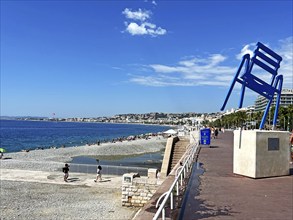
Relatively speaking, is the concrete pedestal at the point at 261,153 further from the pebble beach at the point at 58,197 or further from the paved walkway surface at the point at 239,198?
the pebble beach at the point at 58,197

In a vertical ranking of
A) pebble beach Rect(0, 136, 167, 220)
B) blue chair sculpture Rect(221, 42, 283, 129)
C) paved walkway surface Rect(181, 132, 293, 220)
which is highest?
blue chair sculpture Rect(221, 42, 283, 129)

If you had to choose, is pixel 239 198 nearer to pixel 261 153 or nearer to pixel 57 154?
pixel 261 153

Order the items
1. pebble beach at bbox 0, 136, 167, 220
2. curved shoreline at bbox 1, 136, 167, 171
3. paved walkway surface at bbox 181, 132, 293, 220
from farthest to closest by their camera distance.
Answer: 1. curved shoreline at bbox 1, 136, 167, 171
2. pebble beach at bbox 0, 136, 167, 220
3. paved walkway surface at bbox 181, 132, 293, 220

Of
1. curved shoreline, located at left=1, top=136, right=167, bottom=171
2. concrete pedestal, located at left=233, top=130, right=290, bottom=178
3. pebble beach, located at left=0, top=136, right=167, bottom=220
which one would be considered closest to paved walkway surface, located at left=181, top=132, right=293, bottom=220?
concrete pedestal, located at left=233, top=130, right=290, bottom=178

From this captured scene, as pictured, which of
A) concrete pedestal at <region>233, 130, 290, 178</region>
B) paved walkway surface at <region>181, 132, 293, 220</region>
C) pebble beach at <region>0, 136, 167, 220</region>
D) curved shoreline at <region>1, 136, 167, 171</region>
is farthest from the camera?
curved shoreline at <region>1, 136, 167, 171</region>

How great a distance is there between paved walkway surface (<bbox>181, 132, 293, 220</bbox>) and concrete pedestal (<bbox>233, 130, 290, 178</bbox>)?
0.32m

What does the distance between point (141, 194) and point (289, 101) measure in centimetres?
14085

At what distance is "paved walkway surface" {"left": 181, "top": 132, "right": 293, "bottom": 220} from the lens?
21.5ft

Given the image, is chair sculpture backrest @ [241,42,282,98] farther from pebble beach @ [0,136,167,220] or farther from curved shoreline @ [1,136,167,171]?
curved shoreline @ [1,136,167,171]

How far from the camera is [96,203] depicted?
59.5ft

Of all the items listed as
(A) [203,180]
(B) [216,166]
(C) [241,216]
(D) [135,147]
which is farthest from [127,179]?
(D) [135,147]

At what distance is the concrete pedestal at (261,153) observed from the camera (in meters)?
11.0

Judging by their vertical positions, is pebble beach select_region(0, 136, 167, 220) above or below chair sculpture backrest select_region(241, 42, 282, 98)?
below

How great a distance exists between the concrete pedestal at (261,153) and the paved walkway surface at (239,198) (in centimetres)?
32
